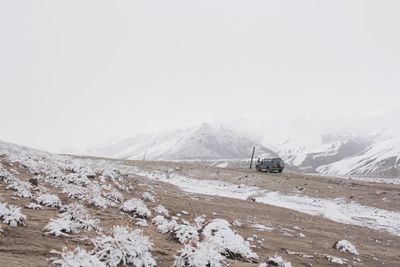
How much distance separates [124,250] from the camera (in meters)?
7.45

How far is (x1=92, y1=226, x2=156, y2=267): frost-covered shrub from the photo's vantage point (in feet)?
23.7

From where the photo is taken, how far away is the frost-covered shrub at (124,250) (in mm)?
7238

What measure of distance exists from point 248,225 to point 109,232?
721cm

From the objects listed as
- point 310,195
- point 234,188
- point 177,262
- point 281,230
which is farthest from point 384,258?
point 234,188

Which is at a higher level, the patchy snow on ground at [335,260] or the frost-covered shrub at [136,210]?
the frost-covered shrub at [136,210]

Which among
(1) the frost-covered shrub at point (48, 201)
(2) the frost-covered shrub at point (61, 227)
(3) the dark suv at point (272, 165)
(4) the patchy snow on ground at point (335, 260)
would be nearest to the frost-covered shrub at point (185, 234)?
(2) the frost-covered shrub at point (61, 227)

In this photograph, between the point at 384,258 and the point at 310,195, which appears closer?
the point at 384,258

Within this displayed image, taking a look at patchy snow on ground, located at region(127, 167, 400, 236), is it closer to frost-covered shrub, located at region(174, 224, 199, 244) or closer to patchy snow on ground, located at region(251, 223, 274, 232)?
patchy snow on ground, located at region(251, 223, 274, 232)

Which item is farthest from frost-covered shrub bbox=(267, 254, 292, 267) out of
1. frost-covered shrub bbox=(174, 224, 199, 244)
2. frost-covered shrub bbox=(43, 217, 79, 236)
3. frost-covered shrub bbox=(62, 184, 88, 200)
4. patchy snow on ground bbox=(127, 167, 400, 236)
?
patchy snow on ground bbox=(127, 167, 400, 236)

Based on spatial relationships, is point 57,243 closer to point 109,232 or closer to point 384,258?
point 109,232

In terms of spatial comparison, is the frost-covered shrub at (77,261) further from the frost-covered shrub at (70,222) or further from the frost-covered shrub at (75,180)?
the frost-covered shrub at (75,180)

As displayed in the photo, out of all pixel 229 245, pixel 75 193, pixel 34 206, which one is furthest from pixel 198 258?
pixel 75 193

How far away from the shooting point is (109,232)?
29.6ft

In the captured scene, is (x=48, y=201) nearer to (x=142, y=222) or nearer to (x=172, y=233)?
(x=142, y=222)
